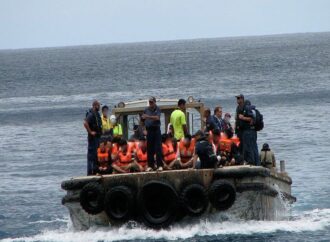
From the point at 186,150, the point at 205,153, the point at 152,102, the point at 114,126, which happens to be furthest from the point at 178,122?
the point at 205,153

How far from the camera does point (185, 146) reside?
24.1 metres

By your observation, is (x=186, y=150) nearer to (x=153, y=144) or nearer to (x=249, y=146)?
(x=153, y=144)

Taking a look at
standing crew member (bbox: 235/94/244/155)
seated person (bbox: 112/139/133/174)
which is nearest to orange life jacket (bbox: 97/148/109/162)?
seated person (bbox: 112/139/133/174)

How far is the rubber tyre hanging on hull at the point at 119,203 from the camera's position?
911 inches

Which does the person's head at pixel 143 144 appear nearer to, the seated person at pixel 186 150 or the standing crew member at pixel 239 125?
the seated person at pixel 186 150

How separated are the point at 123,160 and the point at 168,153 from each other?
3.26 feet

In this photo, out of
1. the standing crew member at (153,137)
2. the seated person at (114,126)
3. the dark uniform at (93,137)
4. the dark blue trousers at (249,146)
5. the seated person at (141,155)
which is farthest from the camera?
the seated person at (114,126)

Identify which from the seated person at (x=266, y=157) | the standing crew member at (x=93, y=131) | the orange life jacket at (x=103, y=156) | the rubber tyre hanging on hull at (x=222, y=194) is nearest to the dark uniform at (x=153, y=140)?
the orange life jacket at (x=103, y=156)

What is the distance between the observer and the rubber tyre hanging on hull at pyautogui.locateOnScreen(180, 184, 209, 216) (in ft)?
75.5

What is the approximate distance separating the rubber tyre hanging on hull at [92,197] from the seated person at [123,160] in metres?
0.96

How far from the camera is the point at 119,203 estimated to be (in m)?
23.3

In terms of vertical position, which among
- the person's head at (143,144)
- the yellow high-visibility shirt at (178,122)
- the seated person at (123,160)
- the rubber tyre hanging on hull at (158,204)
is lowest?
the rubber tyre hanging on hull at (158,204)

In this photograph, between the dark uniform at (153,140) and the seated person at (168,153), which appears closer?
the dark uniform at (153,140)

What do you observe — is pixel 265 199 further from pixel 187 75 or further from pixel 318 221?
pixel 187 75
